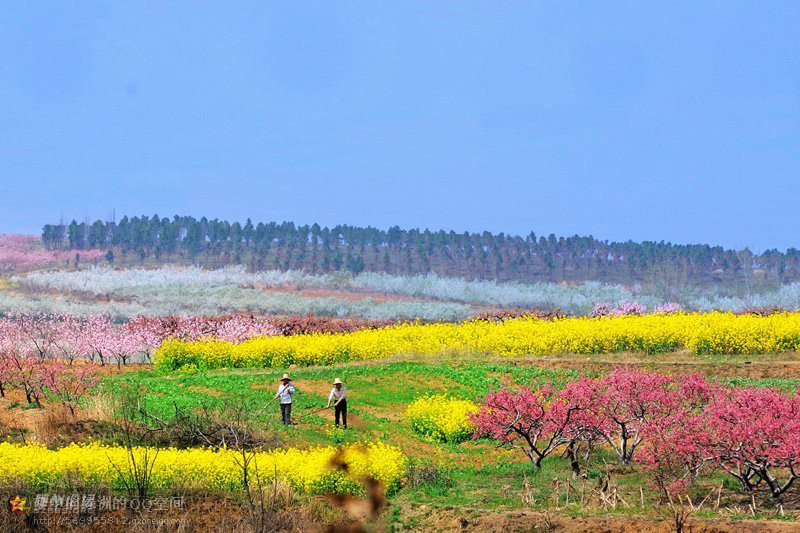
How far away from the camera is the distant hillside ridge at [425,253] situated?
3775 inches

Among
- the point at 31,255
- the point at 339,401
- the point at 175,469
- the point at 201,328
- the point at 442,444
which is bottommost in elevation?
the point at 442,444

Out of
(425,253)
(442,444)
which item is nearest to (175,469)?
(442,444)

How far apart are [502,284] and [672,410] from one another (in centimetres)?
7518

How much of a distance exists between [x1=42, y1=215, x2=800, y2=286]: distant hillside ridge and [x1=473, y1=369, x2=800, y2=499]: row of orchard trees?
76.9 m

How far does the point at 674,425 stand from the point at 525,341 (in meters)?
18.0

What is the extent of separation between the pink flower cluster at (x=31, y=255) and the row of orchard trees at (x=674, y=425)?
82.7 metres

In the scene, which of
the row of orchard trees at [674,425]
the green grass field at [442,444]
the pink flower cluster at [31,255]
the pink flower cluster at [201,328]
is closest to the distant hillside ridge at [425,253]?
the pink flower cluster at [31,255]

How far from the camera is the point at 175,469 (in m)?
14.1

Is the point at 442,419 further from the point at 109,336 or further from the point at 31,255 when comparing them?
the point at 31,255

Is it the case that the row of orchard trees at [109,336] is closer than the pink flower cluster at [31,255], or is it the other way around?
the row of orchard trees at [109,336]

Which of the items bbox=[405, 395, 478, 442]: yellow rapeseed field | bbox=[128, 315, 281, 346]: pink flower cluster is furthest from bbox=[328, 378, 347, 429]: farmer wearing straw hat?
bbox=[128, 315, 281, 346]: pink flower cluster

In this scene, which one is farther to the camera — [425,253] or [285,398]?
[425,253]

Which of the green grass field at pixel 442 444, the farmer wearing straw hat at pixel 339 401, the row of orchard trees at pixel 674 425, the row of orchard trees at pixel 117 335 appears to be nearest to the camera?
the row of orchard trees at pixel 674 425

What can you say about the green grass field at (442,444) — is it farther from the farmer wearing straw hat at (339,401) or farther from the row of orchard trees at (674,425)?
the row of orchard trees at (674,425)
